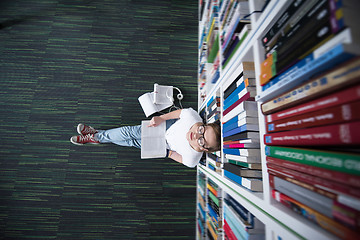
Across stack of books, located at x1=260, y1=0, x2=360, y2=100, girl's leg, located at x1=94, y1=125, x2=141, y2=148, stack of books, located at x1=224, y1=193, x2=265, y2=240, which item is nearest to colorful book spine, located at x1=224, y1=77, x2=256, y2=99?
stack of books, located at x1=260, y1=0, x2=360, y2=100

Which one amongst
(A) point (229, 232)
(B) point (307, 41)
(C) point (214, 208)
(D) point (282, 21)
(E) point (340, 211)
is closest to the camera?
(E) point (340, 211)

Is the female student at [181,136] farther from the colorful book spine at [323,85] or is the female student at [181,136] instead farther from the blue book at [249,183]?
the colorful book spine at [323,85]

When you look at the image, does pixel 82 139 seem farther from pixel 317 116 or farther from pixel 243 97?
pixel 317 116

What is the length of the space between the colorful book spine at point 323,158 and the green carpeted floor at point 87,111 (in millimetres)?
1714

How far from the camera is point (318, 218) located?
0.48 m

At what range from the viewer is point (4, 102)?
210 cm

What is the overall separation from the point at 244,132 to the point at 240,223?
475 millimetres

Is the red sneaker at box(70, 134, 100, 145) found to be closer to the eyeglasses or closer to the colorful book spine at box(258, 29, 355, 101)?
the eyeglasses

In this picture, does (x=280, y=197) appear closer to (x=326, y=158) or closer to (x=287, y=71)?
(x=326, y=158)

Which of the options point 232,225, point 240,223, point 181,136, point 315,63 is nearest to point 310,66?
point 315,63

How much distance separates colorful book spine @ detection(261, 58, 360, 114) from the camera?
40cm

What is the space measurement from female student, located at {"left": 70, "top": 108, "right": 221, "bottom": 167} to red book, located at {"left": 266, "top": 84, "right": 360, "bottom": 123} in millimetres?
649

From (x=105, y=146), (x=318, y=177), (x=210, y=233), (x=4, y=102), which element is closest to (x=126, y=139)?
(x=105, y=146)

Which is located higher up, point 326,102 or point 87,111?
point 87,111
